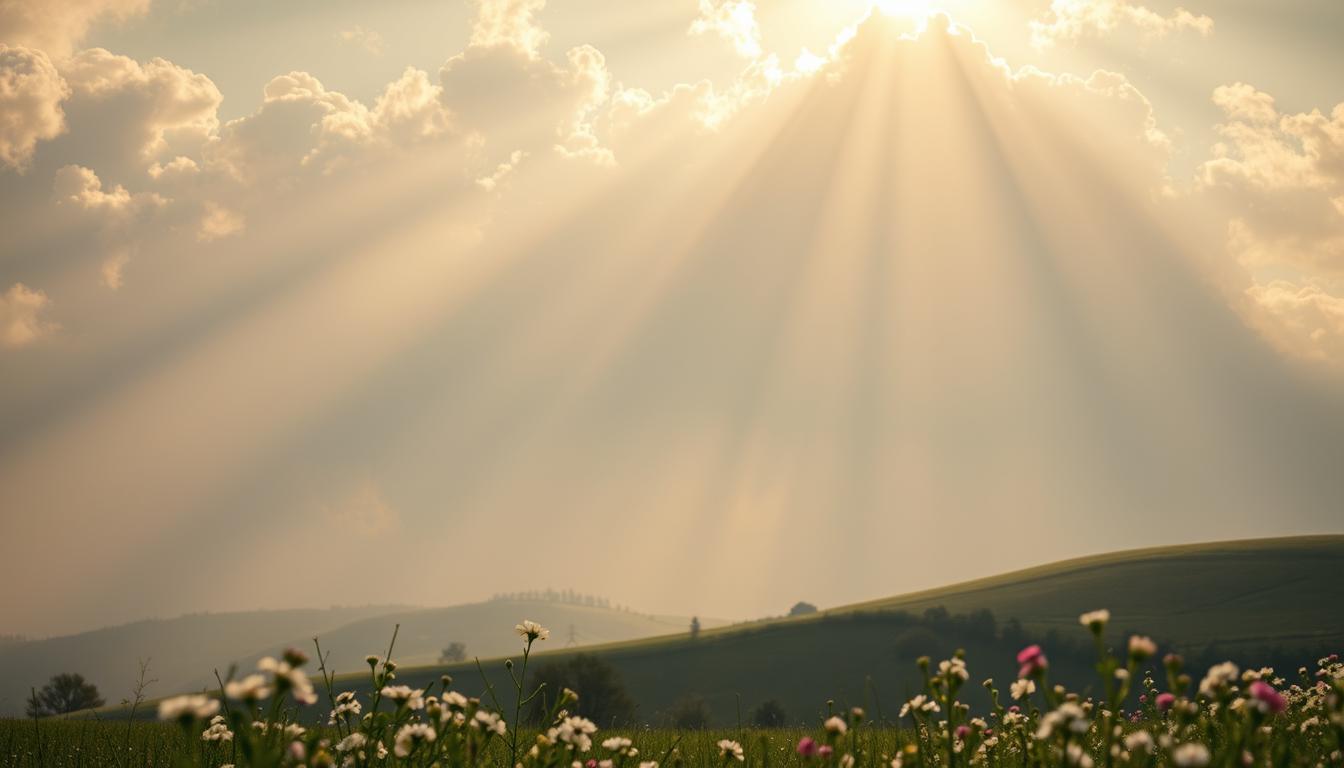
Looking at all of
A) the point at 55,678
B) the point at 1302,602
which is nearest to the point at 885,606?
the point at 1302,602

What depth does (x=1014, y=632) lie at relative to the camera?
115125mm

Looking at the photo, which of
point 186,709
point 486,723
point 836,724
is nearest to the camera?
point 186,709

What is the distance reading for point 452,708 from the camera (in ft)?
13.7

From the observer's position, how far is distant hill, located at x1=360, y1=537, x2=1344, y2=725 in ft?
330

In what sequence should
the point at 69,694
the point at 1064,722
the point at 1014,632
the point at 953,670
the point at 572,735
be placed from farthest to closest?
the point at 1014,632 → the point at 69,694 → the point at 572,735 → the point at 953,670 → the point at 1064,722

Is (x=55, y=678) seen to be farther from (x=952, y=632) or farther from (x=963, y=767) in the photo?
(x=963, y=767)

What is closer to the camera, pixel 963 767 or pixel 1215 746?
pixel 963 767

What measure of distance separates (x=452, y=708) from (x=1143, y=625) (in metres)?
126

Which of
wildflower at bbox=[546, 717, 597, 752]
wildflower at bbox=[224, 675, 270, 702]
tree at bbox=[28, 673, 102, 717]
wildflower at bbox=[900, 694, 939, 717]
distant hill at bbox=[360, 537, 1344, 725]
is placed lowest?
distant hill at bbox=[360, 537, 1344, 725]

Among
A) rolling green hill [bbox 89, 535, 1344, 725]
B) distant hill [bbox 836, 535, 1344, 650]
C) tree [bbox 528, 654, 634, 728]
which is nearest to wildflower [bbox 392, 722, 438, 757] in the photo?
tree [bbox 528, 654, 634, 728]

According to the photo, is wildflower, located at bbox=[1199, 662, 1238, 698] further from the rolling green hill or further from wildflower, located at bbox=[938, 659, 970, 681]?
the rolling green hill

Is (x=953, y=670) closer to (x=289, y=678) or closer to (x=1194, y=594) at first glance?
(x=289, y=678)

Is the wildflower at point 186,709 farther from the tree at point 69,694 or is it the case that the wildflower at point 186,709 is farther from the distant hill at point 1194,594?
the tree at point 69,694

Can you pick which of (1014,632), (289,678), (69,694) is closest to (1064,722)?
(289,678)
